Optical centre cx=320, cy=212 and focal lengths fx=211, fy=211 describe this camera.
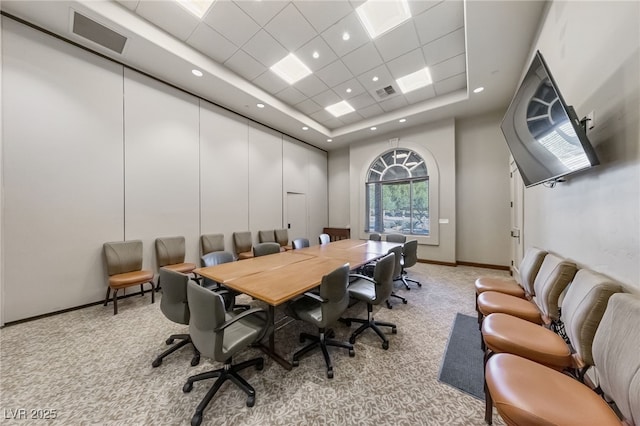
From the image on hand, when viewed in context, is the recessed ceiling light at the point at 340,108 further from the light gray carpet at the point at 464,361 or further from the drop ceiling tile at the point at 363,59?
the light gray carpet at the point at 464,361

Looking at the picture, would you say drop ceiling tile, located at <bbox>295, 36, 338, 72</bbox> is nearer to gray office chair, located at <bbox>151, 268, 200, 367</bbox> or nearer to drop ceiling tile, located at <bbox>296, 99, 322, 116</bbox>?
drop ceiling tile, located at <bbox>296, 99, 322, 116</bbox>

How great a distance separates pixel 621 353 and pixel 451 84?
15.8ft

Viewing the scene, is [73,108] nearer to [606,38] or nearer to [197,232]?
[197,232]

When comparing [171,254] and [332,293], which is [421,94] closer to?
[332,293]

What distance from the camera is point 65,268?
291 centimetres

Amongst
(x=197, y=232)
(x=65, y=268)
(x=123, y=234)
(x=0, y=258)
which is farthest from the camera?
(x=197, y=232)

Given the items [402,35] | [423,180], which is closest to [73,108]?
[402,35]

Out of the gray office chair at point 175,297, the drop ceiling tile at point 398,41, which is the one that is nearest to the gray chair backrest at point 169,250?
the gray office chair at point 175,297

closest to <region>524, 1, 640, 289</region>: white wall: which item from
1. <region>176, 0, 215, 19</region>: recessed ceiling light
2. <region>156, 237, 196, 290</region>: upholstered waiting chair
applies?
<region>176, 0, 215, 19</region>: recessed ceiling light

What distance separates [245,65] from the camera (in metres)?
3.71

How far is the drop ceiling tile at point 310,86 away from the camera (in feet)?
13.5

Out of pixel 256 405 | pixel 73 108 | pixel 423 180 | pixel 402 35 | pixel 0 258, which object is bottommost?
pixel 256 405

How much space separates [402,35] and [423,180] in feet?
12.0

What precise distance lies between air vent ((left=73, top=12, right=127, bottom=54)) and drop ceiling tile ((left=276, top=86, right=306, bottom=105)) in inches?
99.4
